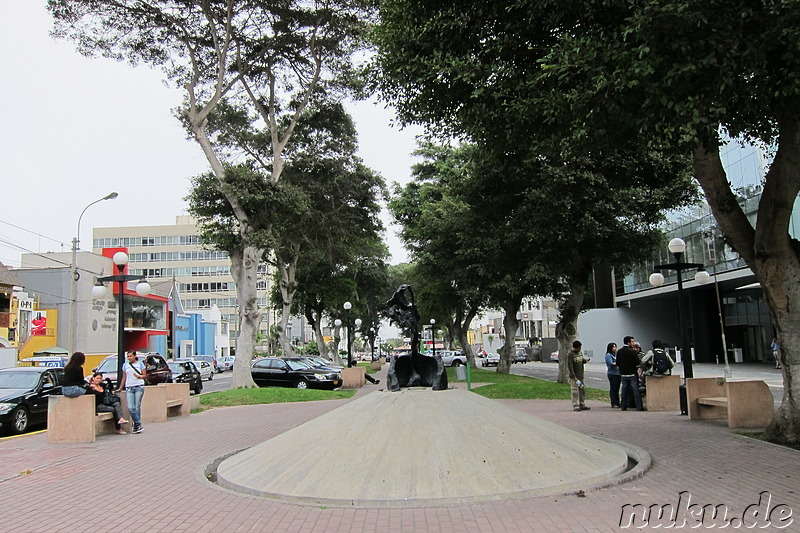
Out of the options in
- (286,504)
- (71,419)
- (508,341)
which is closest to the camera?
(286,504)

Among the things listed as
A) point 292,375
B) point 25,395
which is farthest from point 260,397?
point 25,395

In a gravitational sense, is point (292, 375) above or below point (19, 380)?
below

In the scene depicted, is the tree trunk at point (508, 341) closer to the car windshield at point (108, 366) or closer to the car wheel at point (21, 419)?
the car windshield at point (108, 366)

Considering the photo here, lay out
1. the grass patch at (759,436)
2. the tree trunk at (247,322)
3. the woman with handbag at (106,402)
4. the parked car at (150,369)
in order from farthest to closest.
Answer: the tree trunk at (247,322) → the parked car at (150,369) → the woman with handbag at (106,402) → the grass patch at (759,436)

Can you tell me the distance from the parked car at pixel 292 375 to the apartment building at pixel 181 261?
2606 inches

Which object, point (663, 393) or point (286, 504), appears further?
point (663, 393)

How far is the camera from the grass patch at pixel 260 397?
18438 millimetres

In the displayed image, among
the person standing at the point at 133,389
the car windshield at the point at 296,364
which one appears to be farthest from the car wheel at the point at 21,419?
the car windshield at the point at 296,364

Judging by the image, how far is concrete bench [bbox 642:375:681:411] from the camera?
1371cm

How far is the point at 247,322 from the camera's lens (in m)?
21.7

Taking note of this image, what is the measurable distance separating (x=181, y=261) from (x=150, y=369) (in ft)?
240

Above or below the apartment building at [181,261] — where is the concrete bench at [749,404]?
below

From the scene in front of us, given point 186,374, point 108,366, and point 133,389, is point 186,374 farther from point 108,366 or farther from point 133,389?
point 133,389

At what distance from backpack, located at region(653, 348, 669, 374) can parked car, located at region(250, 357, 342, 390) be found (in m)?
13.2
